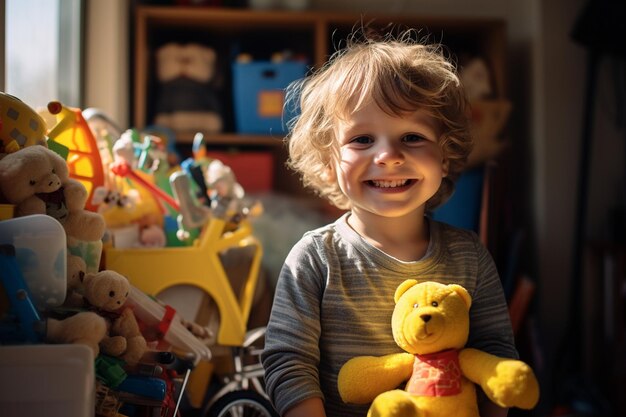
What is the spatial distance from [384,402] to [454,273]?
277mm

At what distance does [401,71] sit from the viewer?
101 cm

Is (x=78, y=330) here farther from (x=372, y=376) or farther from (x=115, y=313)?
(x=372, y=376)

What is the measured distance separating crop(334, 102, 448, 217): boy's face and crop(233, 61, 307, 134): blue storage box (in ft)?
4.82

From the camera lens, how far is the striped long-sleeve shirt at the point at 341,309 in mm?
955

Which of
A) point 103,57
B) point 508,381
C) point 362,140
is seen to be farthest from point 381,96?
point 103,57

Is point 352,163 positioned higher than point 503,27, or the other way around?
point 503,27

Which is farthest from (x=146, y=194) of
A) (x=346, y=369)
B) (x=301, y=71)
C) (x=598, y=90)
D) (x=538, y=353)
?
(x=598, y=90)

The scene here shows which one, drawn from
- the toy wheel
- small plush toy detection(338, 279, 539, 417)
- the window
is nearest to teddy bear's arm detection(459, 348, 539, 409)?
small plush toy detection(338, 279, 539, 417)

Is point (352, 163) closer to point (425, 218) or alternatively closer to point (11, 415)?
point (425, 218)

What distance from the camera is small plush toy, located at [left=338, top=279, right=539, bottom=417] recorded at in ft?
2.70

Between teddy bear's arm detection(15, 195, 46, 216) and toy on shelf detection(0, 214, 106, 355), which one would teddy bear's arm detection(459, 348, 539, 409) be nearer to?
toy on shelf detection(0, 214, 106, 355)

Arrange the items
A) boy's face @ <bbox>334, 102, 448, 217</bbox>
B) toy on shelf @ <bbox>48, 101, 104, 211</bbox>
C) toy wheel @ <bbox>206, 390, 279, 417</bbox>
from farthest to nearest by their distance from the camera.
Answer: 1. toy on shelf @ <bbox>48, 101, 104, 211</bbox>
2. toy wheel @ <bbox>206, 390, 279, 417</bbox>
3. boy's face @ <bbox>334, 102, 448, 217</bbox>

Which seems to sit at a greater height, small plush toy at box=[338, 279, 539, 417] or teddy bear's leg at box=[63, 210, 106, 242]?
teddy bear's leg at box=[63, 210, 106, 242]

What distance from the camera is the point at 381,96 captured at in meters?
0.99
